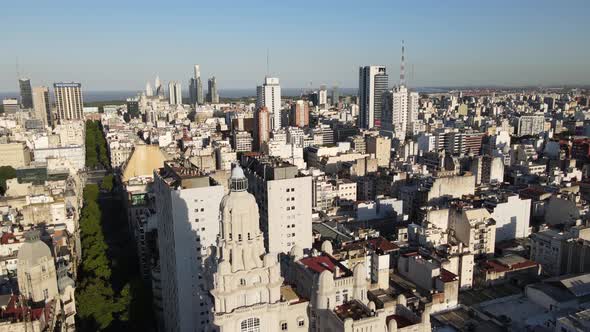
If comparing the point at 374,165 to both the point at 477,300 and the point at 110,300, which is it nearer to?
the point at 477,300

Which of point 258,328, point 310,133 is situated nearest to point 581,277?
point 258,328

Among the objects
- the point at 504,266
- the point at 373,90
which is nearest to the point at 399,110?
the point at 373,90

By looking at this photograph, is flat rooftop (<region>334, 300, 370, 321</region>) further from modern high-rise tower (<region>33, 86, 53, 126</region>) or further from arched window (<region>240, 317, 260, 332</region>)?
modern high-rise tower (<region>33, 86, 53, 126</region>)

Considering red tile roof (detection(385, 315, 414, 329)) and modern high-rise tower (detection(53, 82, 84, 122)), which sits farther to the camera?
modern high-rise tower (detection(53, 82, 84, 122))

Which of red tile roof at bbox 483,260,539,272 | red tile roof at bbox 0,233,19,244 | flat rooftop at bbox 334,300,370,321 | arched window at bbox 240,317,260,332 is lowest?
red tile roof at bbox 483,260,539,272

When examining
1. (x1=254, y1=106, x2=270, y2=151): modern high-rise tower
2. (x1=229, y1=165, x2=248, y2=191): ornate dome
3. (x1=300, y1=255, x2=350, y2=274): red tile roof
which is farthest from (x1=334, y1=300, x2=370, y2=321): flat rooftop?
(x1=254, y1=106, x2=270, y2=151): modern high-rise tower

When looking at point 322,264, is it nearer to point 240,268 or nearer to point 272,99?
point 240,268

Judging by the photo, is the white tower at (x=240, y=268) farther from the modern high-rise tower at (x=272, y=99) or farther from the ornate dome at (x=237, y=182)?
the modern high-rise tower at (x=272, y=99)

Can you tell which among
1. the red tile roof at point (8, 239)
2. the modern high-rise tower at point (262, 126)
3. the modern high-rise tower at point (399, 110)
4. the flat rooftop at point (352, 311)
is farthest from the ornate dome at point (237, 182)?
the modern high-rise tower at point (399, 110)
